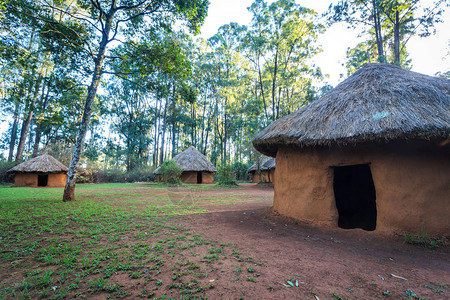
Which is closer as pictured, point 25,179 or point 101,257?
point 101,257

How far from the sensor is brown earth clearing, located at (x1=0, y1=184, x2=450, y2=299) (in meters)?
2.07

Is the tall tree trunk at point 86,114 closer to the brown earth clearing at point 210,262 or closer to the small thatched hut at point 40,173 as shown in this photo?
the brown earth clearing at point 210,262

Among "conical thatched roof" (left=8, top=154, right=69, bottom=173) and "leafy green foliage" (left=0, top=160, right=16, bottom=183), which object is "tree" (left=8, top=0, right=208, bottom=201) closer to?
"conical thatched roof" (left=8, top=154, right=69, bottom=173)

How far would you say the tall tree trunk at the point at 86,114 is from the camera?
699 centimetres

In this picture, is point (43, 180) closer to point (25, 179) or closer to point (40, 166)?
point (25, 179)

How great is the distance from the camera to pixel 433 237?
355 centimetres

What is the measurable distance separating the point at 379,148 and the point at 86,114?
8.88 meters

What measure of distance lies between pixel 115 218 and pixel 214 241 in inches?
117

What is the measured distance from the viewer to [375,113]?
13.2 ft

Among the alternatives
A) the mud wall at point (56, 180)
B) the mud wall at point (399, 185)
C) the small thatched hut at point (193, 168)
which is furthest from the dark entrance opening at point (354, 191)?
the mud wall at point (56, 180)

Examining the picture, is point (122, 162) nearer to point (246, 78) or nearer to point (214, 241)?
point (246, 78)

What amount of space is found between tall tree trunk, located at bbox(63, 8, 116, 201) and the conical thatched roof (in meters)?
10.9

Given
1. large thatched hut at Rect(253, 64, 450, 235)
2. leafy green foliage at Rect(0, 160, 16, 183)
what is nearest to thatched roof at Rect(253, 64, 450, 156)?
large thatched hut at Rect(253, 64, 450, 235)

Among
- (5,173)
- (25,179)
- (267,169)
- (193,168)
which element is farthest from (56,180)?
(267,169)
